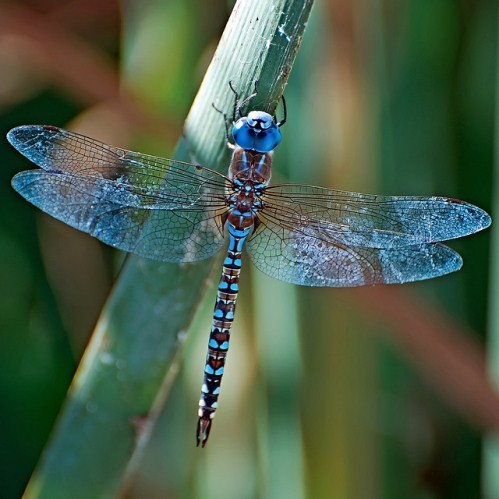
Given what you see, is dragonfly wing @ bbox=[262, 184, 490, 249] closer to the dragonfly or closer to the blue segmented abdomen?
the dragonfly

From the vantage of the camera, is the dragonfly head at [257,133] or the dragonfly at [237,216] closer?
the dragonfly head at [257,133]

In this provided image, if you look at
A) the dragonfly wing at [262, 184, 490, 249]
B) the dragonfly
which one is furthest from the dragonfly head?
the dragonfly wing at [262, 184, 490, 249]

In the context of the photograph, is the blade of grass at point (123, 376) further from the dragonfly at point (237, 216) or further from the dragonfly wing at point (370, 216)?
the dragonfly wing at point (370, 216)

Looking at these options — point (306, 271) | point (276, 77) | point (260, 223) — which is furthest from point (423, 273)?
point (276, 77)

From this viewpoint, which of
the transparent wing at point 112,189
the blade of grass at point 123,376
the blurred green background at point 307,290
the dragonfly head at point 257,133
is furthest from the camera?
the blurred green background at point 307,290

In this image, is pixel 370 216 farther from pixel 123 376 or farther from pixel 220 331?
pixel 123 376

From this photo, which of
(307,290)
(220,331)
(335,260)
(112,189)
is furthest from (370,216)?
(112,189)

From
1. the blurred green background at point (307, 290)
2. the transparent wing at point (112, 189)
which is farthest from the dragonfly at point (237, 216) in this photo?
the blurred green background at point (307, 290)
